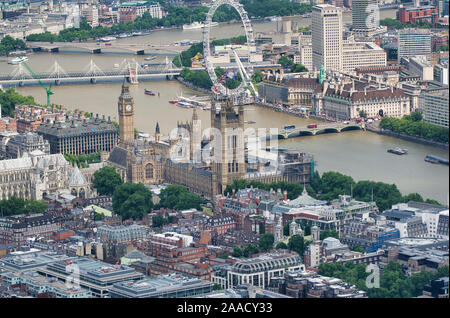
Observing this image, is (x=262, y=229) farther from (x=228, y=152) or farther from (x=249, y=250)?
(x=228, y=152)

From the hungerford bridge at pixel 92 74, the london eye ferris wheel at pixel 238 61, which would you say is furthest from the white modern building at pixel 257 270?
the hungerford bridge at pixel 92 74

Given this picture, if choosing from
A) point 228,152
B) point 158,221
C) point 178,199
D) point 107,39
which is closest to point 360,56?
point 107,39

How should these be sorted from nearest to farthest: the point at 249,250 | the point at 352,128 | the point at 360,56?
the point at 249,250 → the point at 352,128 → the point at 360,56

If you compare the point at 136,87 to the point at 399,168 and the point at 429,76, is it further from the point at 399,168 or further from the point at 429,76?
the point at 399,168

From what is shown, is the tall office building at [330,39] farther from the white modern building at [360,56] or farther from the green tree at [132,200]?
the green tree at [132,200]

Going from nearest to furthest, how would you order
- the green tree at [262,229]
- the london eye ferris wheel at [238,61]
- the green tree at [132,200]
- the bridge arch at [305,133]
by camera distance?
the green tree at [262,229], the green tree at [132,200], the bridge arch at [305,133], the london eye ferris wheel at [238,61]
